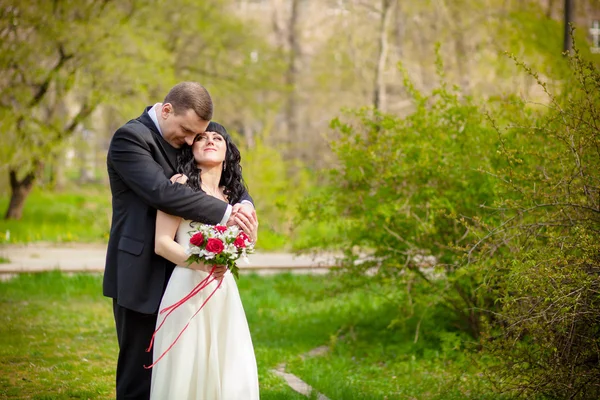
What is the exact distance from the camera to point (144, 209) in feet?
15.4

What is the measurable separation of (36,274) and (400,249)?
6373 mm

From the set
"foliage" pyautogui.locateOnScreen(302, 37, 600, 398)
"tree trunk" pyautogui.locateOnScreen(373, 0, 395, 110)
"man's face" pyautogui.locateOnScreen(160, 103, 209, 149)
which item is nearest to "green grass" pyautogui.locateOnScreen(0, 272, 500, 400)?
"foliage" pyautogui.locateOnScreen(302, 37, 600, 398)

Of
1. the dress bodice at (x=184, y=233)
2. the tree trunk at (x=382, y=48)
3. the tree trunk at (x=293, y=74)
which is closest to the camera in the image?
the dress bodice at (x=184, y=233)

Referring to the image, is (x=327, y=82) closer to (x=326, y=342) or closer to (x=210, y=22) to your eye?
(x=210, y=22)

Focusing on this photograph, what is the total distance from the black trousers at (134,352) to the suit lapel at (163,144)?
97cm

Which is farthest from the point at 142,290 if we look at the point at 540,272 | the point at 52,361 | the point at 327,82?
the point at 327,82

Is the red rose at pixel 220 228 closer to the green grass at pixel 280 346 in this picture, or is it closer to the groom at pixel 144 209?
the groom at pixel 144 209

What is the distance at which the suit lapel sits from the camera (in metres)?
4.86

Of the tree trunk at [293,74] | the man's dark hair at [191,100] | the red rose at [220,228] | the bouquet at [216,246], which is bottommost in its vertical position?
the bouquet at [216,246]

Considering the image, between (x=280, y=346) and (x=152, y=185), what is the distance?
4.58 meters

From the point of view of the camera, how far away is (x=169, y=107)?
4.75 m

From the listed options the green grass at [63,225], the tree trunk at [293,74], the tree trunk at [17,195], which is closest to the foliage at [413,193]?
the green grass at [63,225]

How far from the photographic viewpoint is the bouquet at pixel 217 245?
14.4 feet

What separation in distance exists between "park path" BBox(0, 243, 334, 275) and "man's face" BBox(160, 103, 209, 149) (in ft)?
23.1
